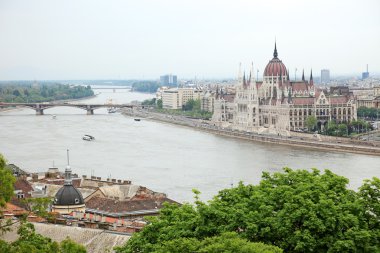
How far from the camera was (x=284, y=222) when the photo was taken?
41.8 ft

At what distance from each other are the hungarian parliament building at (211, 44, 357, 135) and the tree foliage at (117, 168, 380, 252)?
45068mm

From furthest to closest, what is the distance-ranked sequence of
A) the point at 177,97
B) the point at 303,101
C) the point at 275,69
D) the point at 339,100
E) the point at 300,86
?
1. the point at 177,97
2. the point at 275,69
3. the point at 300,86
4. the point at 339,100
5. the point at 303,101

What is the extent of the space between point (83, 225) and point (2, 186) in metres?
7.21

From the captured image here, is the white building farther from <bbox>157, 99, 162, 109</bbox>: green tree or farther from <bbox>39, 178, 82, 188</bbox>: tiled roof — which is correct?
<bbox>39, 178, 82, 188</bbox>: tiled roof

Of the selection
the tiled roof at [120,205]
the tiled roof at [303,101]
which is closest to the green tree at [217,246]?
the tiled roof at [120,205]

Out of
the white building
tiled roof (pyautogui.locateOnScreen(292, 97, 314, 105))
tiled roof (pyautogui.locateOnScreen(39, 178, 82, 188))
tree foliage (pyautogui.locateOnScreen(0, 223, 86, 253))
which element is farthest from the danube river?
the white building

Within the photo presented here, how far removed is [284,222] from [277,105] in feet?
174

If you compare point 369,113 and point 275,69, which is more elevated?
point 275,69

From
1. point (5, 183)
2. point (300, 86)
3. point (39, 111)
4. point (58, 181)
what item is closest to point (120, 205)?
point (58, 181)

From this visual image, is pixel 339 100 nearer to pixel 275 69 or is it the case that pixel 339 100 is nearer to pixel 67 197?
pixel 275 69

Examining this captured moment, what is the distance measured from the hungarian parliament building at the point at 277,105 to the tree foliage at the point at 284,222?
45068 mm

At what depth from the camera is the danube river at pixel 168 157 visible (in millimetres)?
32188

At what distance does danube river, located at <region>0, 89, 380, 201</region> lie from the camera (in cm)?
3219

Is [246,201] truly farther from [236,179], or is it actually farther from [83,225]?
[236,179]
